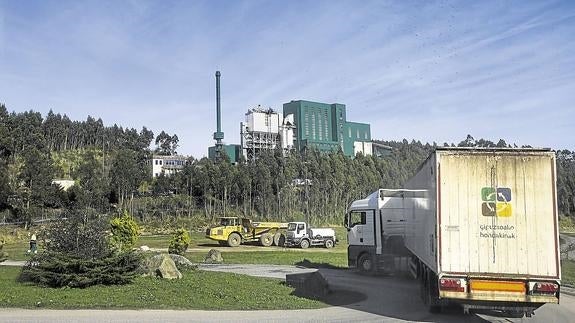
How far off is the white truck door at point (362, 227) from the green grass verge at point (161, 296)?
21.8 ft

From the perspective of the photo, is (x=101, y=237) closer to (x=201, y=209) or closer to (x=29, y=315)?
(x=29, y=315)

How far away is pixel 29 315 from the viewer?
12695mm

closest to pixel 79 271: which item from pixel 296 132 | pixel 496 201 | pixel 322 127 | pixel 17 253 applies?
pixel 496 201

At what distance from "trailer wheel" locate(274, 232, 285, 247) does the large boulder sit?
28122 millimetres

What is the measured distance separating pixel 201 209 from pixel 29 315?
66223mm

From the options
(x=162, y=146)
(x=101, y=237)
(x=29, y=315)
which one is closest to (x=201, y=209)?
(x=101, y=237)

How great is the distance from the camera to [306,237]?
45750mm

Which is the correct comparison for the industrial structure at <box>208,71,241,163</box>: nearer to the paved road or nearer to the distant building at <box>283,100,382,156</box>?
the distant building at <box>283,100,382,156</box>

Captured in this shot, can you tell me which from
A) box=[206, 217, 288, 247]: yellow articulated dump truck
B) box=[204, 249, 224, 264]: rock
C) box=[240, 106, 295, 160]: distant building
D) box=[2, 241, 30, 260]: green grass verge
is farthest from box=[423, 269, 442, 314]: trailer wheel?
box=[240, 106, 295, 160]: distant building

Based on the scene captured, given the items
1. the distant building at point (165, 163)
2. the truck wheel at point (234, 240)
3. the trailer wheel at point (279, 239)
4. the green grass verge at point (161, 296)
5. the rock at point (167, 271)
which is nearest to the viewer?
the green grass verge at point (161, 296)

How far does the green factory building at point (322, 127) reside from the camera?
327 feet

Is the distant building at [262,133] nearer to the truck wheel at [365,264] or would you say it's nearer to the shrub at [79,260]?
the truck wheel at [365,264]

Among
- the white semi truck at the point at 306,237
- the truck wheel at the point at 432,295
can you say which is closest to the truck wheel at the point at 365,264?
the truck wheel at the point at 432,295

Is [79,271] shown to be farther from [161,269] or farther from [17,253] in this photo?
[17,253]
